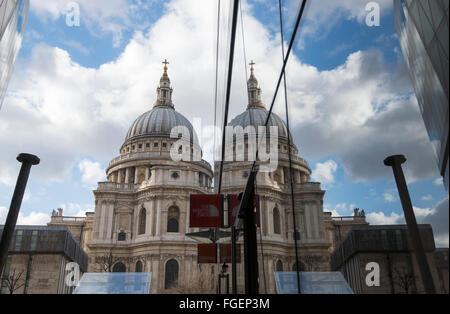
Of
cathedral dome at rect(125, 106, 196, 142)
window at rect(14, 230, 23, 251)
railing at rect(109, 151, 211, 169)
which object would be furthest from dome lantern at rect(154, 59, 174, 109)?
window at rect(14, 230, 23, 251)

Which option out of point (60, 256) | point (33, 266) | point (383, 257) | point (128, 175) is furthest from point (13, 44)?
point (128, 175)

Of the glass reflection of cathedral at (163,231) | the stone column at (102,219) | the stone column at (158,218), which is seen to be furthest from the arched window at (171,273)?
the stone column at (102,219)

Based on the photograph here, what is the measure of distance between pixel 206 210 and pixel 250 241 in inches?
262

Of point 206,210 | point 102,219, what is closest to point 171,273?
point 102,219

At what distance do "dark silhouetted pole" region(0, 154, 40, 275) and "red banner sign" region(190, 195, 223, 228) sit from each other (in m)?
5.45

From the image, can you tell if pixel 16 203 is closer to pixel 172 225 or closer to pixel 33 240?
pixel 33 240

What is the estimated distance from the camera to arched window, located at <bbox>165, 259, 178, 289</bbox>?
3740 cm

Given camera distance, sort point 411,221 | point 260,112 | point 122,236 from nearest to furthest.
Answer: point 411,221, point 260,112, point 122,236

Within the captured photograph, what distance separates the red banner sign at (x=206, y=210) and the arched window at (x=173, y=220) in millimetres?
28672

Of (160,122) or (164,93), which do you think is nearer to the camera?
(160,122)

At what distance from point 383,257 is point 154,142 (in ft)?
174

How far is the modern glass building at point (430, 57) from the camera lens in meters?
2.75

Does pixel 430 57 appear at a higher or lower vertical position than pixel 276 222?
lower

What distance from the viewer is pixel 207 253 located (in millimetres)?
15742
